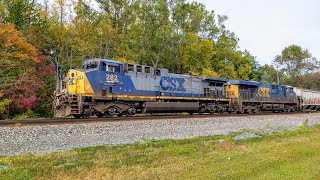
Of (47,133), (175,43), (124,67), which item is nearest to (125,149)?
(47,133)

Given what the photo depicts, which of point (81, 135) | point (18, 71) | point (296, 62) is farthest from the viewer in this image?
point (296, 62)

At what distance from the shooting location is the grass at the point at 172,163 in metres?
5.41

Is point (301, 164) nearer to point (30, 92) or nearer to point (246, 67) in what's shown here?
point (30, 92)

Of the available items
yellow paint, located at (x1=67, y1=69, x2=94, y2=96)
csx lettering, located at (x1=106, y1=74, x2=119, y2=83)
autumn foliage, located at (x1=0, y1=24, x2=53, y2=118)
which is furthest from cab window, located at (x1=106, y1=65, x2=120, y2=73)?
autumn foliage, located at (x1=0, y1=24, x2=53, y2=118)

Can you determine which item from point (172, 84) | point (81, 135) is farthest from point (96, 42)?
point (81, 135)

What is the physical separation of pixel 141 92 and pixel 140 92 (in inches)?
3.8

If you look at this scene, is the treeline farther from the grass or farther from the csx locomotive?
the grass

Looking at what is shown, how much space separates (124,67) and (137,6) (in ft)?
65.7

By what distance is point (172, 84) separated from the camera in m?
20.6

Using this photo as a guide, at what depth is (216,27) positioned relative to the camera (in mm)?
45156

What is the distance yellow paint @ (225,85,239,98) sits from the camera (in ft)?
82.5

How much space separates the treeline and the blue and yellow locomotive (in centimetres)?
874

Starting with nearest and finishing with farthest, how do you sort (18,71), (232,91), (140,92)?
(140,92)
(18,71)
(232,91)

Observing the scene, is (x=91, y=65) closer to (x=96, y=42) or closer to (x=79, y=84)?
(x=79, y=84)
